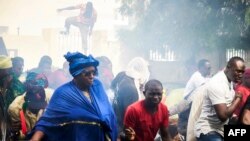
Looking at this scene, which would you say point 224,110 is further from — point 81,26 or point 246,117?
point 81,26

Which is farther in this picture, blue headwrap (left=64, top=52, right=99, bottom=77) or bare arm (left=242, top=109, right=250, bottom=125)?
bare arm (left=242, top=109, right=250, bottom=125)

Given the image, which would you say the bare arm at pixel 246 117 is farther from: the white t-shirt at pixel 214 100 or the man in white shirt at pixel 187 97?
the man in white shirt at pixel 187 97

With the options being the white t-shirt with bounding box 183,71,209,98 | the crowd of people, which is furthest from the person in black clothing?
the white t-shirt with bounding box 183,71,209,98

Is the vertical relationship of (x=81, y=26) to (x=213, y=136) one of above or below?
above

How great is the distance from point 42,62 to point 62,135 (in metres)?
5.24

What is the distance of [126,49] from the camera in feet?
63.9

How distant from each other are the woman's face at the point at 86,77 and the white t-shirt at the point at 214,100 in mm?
1466

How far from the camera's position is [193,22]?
14.4 meters

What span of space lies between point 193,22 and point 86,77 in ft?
35.3

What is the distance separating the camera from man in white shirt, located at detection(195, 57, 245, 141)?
4.90 m

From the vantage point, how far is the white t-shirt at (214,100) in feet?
16.1

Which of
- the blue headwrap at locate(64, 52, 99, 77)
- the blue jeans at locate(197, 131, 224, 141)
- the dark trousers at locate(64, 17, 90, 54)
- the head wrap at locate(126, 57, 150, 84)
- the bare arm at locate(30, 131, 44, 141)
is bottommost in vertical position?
the blue jeans at locate(197, 131, 224, 141)

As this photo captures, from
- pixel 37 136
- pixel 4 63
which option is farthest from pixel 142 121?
pixel 4 63

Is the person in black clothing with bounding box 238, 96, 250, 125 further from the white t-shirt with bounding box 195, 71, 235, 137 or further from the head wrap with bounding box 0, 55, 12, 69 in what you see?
the head wrap with bounding box 0, 55, 12, 69
